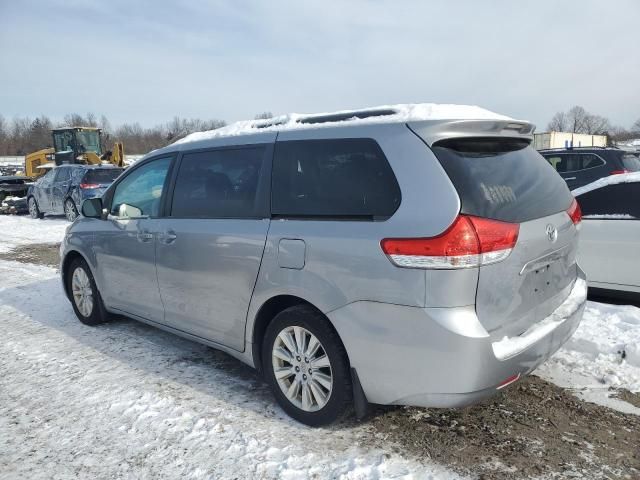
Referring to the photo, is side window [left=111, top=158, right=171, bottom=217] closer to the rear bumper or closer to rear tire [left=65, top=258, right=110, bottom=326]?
rear tire [left=65, top=258, right=110, bottom=326]

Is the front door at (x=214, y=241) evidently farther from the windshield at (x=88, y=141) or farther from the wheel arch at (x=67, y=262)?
the windshield at (x=88, y=141)

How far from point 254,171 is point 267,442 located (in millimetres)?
1723

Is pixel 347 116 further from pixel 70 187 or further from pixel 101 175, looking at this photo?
pixel 70 187

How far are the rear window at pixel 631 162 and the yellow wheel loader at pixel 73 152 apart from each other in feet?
67.2

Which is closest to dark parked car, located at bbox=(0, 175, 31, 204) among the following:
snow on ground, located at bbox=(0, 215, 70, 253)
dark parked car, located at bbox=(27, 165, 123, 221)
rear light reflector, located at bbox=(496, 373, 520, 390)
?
snow on ground, located at bbox=(0, 215, 70, 253)

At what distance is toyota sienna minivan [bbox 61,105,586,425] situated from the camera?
250cm

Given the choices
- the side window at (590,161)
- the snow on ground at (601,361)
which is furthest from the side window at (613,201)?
the side window at (590,161)

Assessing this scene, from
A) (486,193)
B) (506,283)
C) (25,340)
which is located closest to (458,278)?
(506,283)

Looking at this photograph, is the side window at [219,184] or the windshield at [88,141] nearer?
the side window at [219,184]

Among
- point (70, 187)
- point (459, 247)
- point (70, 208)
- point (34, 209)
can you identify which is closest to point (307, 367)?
point (459, 247)

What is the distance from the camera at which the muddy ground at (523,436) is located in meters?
2.64

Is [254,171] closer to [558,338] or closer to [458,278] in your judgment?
[458,278]

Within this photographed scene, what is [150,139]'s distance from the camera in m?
81.2

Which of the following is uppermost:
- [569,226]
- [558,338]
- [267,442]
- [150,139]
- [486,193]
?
[150,139]
